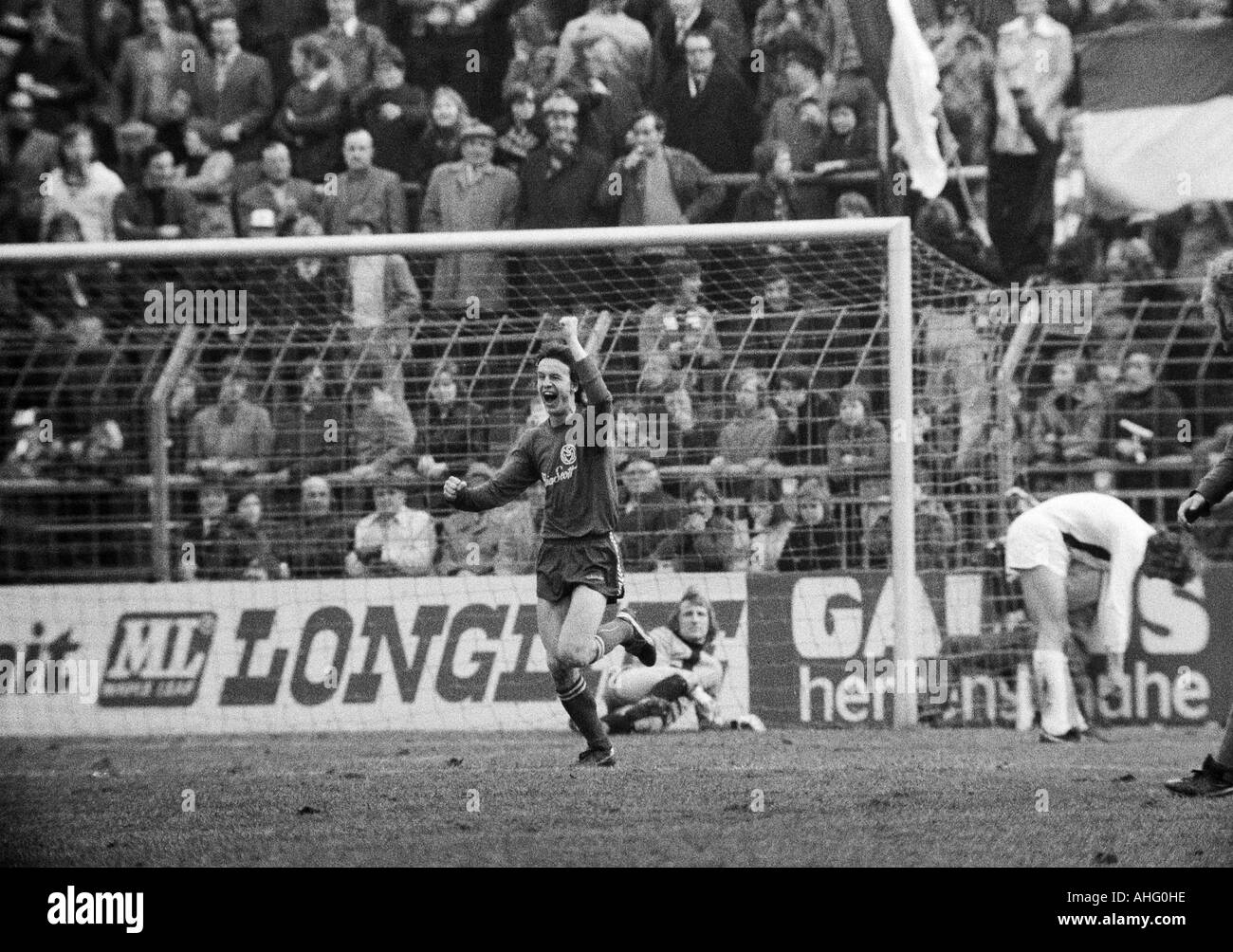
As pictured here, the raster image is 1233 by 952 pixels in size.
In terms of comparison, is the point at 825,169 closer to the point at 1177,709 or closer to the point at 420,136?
the point at 420,136

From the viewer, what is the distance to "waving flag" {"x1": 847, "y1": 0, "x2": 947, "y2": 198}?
12898mm

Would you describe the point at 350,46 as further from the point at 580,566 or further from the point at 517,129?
the point at 580,566

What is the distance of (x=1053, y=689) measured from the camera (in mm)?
11211

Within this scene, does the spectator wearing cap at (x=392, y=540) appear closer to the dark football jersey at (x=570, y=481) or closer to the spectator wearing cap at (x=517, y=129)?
the spectator wearing cap at (x=517, y=129)

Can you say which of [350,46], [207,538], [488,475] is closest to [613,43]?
[350,46]

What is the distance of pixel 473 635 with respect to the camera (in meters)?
12.3

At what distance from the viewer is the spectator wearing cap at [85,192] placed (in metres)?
14.2

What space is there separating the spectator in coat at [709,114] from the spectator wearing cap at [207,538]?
3938 millimetres

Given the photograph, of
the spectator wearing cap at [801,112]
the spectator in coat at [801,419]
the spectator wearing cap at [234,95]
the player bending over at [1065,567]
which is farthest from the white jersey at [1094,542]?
the spectator wearing cap at [234,95]

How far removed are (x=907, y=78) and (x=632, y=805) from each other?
6.51 meters

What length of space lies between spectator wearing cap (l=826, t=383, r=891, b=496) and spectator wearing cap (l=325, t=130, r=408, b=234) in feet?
11.2

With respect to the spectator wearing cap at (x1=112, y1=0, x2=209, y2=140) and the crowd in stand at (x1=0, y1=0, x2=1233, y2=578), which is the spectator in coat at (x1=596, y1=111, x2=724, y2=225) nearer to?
the crowd in stand at (x1=0, y1=0, x2=1233, y2=578)
